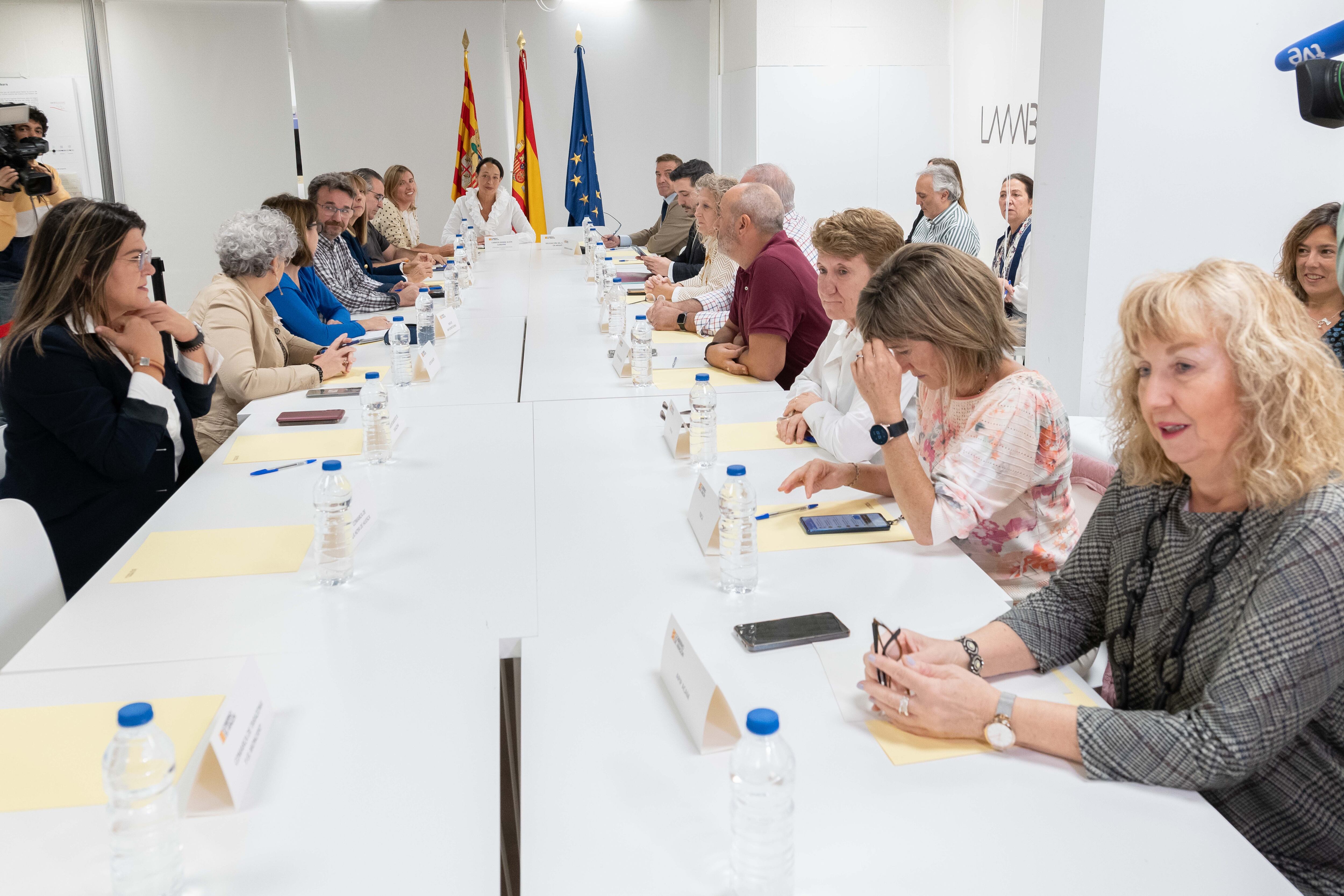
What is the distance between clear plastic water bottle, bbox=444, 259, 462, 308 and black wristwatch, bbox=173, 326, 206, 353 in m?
2.07

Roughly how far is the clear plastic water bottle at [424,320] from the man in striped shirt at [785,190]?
4.68 ft

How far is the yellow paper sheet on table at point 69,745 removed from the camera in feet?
3.72

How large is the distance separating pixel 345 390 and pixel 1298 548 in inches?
105

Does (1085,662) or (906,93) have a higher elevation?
(906,93)

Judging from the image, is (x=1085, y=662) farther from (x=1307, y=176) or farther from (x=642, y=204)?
(x=642, y=204)

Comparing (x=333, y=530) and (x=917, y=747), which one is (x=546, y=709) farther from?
(x=333, y=530)

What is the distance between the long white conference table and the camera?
101 cm

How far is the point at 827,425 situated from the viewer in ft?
7.84

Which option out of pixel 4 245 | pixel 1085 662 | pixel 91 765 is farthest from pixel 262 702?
pixel 4 245

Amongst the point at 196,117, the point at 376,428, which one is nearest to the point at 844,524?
the point at 376,428

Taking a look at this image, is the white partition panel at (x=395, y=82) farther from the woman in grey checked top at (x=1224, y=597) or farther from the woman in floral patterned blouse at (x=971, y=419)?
the woman in grey checked top at (x=1224, y=597)

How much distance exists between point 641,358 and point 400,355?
2.59ft

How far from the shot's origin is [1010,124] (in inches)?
267

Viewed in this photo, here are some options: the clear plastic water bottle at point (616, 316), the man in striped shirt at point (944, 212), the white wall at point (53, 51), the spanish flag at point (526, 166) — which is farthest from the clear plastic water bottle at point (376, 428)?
the white wall at point (53, 51)
